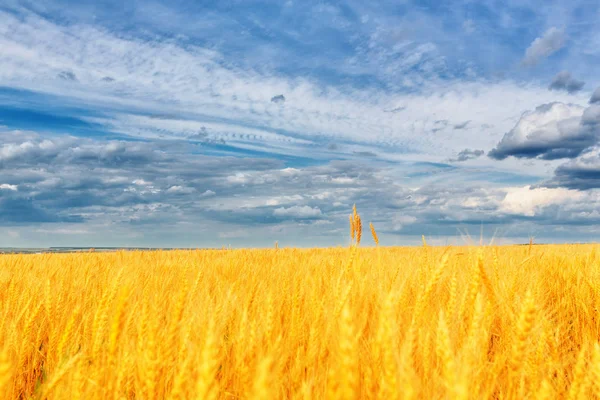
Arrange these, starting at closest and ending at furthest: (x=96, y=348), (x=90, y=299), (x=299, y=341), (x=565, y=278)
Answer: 1. (x=96, y=348)
2. (x=299, y=341)
3. (x=90, y=299)
4. (x=565, y=278)

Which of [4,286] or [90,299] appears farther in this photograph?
[4,286]

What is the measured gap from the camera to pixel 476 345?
157 centimetres

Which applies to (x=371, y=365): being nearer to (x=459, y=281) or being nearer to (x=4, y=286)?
(x=459, y=281)

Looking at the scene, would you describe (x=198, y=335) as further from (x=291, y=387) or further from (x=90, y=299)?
(x=90, y=299)

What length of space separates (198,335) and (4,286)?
3042 millimetres

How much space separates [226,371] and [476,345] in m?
0.96

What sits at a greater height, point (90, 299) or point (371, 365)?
point (371, 365)

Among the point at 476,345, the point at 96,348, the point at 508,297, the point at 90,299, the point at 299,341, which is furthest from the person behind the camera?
the point at 90,299

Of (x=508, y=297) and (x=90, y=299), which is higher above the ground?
(x=508, y=297)

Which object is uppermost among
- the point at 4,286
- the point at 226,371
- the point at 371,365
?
the point at 371,365

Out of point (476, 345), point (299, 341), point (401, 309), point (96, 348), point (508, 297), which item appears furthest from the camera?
point (508, 297)

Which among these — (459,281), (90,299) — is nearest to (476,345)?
(459,281)

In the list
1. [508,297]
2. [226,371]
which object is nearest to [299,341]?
[226,371]

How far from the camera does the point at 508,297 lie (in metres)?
2.56
